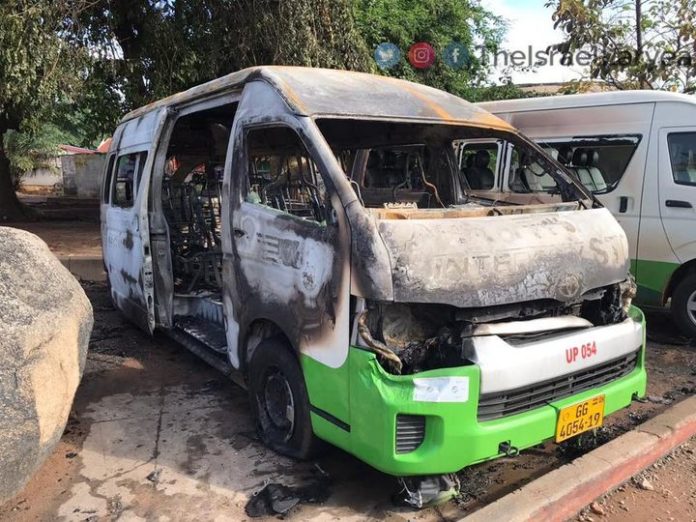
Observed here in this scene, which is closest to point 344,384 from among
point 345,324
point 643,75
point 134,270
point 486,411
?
point 345,324

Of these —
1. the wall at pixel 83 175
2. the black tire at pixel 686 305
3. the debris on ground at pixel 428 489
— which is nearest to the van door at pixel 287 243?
the debris on ground at pixel 428 489

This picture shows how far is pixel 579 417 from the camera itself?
9.84ft

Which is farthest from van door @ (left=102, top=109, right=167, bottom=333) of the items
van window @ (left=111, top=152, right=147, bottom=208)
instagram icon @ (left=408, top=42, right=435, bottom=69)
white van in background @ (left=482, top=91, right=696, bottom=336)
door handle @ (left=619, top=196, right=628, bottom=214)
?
instagram icon @ (left=408, top=42, right=435, bottom=69)

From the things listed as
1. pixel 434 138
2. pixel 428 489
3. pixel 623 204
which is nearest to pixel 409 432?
pixel 428 489

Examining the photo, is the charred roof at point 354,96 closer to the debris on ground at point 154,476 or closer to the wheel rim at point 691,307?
the debris on ground at point 154,476

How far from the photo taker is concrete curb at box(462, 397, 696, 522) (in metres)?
2.78

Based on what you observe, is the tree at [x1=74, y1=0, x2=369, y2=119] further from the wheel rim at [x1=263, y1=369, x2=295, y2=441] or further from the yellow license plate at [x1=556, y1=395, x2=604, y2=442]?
the yellow license plate at [x1=556, y1=395, x2=604, y2=442]

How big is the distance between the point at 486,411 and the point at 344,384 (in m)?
0.65

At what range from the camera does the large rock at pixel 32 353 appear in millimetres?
2643

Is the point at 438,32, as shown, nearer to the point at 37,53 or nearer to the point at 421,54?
the point at 421,54

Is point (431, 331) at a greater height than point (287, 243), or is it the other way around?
point (287, 243)

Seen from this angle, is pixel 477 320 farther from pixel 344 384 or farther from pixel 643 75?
pixel 643 75

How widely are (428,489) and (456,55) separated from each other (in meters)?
14.8

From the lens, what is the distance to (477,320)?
2797mm
